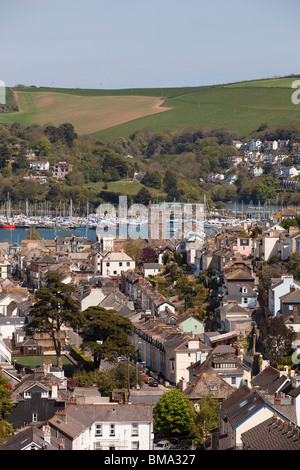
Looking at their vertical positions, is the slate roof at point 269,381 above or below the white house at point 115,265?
above

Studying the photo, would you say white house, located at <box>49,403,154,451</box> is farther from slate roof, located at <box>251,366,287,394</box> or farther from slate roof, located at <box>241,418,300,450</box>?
slate roof, located at <box>251,366,287,394</box>

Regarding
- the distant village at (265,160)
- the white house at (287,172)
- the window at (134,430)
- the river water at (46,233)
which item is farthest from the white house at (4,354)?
the white house at (287,172)

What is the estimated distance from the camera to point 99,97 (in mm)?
188250

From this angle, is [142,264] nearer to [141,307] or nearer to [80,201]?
[141,307]

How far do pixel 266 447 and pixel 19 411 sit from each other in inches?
298

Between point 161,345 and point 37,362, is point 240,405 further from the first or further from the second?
point 37,362

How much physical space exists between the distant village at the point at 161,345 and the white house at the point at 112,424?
23 millimetres

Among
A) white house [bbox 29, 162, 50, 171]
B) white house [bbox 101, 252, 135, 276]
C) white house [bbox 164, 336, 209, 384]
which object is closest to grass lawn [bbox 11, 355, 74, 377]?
white house [bbox 164, 336, 209, 384]

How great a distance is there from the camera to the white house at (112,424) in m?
20.6

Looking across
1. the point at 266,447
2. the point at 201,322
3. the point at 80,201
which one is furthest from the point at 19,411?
the point at 80,201

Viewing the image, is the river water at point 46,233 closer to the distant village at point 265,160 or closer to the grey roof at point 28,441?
the distant village at point 265,160

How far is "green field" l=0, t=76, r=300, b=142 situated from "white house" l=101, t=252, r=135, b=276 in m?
109
